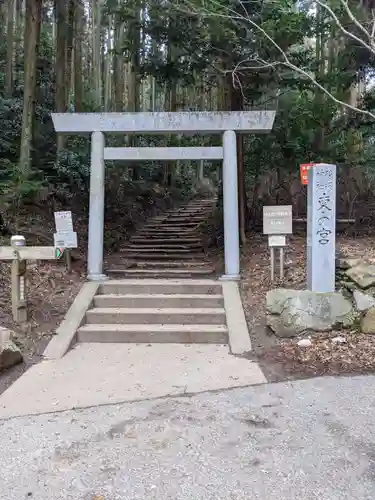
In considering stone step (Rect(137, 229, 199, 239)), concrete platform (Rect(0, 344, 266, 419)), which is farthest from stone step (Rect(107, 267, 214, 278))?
stone step (Rect(137, 229, 199, 239))

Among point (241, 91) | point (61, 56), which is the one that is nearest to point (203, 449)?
point (241, 91)

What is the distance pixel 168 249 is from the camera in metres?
10.6

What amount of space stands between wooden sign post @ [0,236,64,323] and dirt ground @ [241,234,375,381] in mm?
2653

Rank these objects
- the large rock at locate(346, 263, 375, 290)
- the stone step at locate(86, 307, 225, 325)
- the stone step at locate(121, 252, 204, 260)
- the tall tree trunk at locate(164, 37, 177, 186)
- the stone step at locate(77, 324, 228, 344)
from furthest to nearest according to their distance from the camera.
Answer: the tall tree trunk at locate(164, 37, 177, 186) < the stone step at locate(121, 252, 204, 260) < the stone step at locate(86, 307, 225, 325) < the stone step at locate(77, 324, 228, 344) < the large rock at locate(346, 263, 375, 290)

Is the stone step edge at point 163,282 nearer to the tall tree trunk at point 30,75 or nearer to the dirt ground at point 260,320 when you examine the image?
the dirt ground at point 260,320

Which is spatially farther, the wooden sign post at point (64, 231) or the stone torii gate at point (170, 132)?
the stone torii gate at point (170, 132)

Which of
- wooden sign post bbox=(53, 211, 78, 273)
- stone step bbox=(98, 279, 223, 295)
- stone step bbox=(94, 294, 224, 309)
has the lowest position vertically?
stone step bbox=(94, 294, 224, 309)

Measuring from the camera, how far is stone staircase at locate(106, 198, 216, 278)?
8.13 metres

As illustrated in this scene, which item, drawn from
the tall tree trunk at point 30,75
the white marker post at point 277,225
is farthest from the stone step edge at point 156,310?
the tall tree trunk at point 30,75

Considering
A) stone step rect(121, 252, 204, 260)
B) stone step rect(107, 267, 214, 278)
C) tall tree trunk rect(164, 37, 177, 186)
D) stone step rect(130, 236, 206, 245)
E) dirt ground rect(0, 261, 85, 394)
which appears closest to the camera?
dirt ground rect(0, 261, 85, 394)

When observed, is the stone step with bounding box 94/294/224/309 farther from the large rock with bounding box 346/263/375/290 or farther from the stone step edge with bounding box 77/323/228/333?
the large rock with bounding box 346/263/375/290

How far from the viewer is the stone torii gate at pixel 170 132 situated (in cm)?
745

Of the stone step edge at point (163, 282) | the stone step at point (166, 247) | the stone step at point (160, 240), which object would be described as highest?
the stone step at point (160, 240)

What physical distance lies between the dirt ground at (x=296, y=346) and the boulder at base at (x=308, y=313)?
118 millimetres
